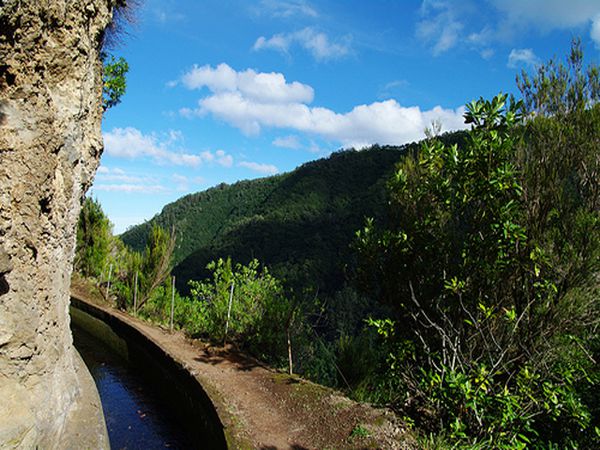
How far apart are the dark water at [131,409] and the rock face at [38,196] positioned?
167cm

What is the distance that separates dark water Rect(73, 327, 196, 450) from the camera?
6617 millimetres

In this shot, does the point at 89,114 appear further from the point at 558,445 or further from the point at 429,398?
the point at 558,445

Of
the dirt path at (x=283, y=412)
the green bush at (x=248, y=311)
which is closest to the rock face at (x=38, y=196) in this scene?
the dirt path at (x=283, y=412)

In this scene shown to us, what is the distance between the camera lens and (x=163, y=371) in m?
9.07

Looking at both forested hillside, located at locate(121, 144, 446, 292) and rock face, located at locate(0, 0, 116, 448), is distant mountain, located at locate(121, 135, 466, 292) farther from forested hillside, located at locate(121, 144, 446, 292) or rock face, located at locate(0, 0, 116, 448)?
rock face, located at locate(0, 0, 116, 448)

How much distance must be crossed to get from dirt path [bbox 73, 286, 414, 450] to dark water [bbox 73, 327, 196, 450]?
0.94 meters

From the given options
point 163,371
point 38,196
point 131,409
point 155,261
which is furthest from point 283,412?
point 155,261

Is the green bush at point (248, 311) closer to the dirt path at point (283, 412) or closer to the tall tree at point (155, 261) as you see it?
the dirt path at point (283, 412)

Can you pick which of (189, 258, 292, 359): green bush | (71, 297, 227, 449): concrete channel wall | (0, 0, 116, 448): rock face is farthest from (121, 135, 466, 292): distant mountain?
(0, 0, 116, 448): rock face

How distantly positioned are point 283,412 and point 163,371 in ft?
12.9

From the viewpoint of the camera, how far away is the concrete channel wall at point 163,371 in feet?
21.8

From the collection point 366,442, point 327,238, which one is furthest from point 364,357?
point 327,238

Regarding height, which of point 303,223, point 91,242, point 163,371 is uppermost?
point 303,223

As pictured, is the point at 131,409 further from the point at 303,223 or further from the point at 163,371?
the point at 303,223
